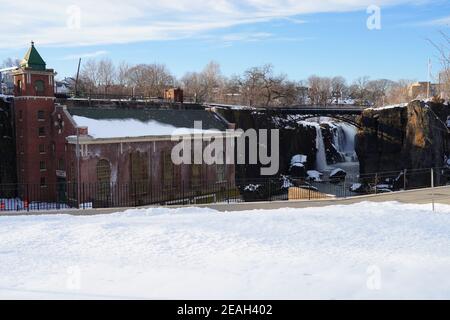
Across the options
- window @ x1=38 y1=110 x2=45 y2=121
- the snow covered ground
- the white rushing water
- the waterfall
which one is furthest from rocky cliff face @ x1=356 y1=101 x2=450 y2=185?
the snow covered ground

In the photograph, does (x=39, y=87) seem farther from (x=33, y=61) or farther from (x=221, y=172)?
(x=221, y=172)

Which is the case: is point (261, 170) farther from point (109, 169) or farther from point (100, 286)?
point (100, 286)

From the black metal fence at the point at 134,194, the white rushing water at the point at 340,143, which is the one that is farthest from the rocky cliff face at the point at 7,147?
the white rushing water at the point at 340,143

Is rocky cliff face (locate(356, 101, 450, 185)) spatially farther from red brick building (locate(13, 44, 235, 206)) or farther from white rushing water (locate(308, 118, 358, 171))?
red brick building (locate(13, 44, 235, 206))

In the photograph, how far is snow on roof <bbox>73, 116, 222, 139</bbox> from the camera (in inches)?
1203

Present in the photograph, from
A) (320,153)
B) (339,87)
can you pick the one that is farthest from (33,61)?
(339,87)

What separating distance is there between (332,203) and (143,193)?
17.5m

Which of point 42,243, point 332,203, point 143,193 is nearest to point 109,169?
point 143,193

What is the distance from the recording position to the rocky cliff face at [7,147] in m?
34.1

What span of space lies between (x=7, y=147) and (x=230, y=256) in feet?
97.5

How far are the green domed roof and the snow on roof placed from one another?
4.63 meters

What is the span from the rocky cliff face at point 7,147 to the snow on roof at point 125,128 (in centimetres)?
695
